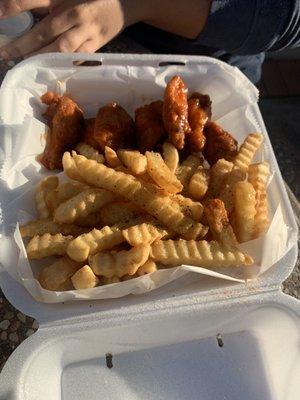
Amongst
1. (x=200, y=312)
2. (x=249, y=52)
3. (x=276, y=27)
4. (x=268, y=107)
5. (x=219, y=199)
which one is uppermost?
(x=276, y=27)

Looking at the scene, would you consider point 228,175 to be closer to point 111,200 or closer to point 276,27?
point 111,200

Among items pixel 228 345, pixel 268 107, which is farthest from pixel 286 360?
pixel 268 107

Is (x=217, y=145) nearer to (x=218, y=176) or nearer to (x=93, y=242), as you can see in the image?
(x=218, y=176)

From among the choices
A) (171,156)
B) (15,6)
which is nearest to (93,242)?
(171,156)

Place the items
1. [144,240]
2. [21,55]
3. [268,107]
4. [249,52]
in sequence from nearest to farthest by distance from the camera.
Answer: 1. [144,240]
2. [21,55]
3. [249,52]
4. [268,107]

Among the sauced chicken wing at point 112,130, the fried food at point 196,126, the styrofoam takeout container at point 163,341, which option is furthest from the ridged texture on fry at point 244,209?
the sauced chicken wing at point 112,130

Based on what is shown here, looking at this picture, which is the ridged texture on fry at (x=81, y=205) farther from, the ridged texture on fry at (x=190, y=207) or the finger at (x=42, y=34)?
the finger at (x=42, y=34)
